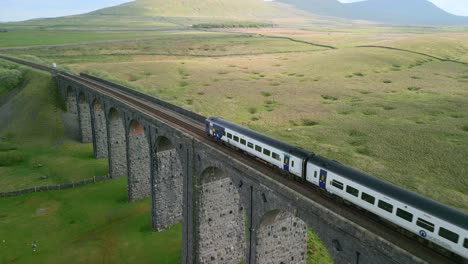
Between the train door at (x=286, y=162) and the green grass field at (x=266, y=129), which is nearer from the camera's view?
the train door at (x=286, y=162)

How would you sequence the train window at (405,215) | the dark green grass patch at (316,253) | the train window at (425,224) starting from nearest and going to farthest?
the train window at (425,224), the train window at (405,215), the dark green grass patch at (316,253)

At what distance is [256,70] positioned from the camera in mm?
119938

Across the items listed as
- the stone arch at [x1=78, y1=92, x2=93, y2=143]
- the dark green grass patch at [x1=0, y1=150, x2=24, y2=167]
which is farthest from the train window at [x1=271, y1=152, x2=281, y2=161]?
the dark green grass patch at [x1=0, y1=150, x2=24, y2=167]

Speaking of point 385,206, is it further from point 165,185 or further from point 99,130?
point 99,130

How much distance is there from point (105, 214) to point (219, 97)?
44.6 meters

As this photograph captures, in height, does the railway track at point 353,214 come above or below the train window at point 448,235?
below

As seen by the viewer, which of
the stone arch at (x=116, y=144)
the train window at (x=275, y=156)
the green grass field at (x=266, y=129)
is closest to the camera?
the train window at (x=275, y=156)

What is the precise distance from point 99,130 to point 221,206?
38707mm

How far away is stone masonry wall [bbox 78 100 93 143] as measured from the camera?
7362cm

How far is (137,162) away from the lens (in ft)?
163

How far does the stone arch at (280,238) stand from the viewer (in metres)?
27.9

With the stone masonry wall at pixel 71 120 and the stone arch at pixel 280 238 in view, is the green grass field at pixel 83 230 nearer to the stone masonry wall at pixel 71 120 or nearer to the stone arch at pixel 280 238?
the stone arch at pixel 280 238

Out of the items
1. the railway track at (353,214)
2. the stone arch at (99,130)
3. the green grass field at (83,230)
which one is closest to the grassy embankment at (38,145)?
the stone arch at (99,130)

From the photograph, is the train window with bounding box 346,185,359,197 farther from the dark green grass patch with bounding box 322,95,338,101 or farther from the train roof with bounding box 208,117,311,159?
the dark green grass patch with bounding box 322,95,338,101
